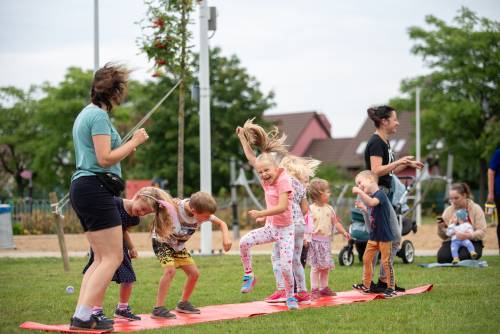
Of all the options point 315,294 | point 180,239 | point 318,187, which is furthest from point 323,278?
point 180,239

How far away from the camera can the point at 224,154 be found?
41.2 metres

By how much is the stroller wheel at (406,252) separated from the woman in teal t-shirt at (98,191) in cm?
693

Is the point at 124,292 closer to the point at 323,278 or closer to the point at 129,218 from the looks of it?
the point at 129,218

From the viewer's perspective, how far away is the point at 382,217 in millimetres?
7836

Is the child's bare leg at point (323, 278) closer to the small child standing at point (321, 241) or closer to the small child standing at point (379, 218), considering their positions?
the small child standing at point (321, 241)

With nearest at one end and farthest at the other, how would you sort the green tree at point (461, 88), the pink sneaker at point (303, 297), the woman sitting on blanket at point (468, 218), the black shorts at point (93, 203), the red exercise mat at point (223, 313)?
1. the black shorts at point (93, 203)
2. the red exercise mat at point (223, 313)
3. the pink sneaker at point (303, 297)
4. the woman sitting on blanket at point (468, 218)
5. the green tree at point (461, 88)

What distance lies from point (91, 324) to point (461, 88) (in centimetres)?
3293

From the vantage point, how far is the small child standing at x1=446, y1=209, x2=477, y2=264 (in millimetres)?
10984

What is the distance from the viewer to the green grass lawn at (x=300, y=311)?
5.89m

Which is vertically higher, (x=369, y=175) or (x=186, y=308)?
(x=369, y=175)

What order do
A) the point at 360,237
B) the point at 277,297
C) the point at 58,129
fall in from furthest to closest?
the point at 58,129 < the point at 360,237 < the point at 277,297

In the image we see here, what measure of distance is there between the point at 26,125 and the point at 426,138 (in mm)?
30272

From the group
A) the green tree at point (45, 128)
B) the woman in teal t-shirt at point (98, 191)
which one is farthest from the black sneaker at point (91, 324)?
the green tree at point (45, 128)

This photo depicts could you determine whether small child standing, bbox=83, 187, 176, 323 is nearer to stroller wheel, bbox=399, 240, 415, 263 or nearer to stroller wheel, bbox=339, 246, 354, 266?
stroller wheel, bbox=339, 246, 354, 266
